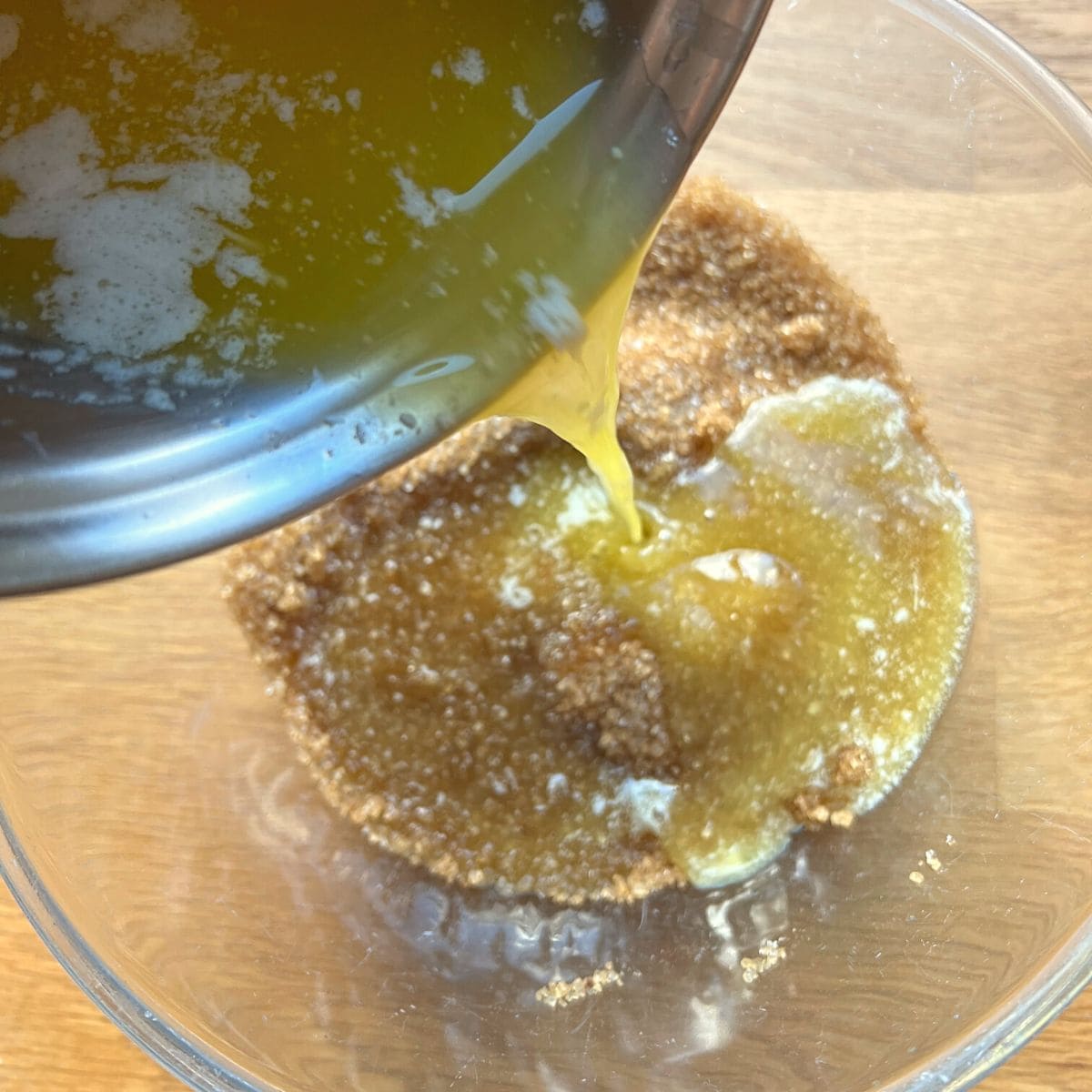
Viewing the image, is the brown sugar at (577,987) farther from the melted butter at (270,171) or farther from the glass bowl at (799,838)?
the melted butter at (270,171)

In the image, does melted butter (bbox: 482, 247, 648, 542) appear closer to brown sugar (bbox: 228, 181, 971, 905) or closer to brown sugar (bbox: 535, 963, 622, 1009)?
brown sugar (bbox: 228, 181, 971, 905)

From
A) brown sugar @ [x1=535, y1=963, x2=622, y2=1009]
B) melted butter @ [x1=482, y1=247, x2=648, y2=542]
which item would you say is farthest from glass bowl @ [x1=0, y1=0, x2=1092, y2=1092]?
melted butter @ [x1=482, y1=247, x2=648, y2=542]

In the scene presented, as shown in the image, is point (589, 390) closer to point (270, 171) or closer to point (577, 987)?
point (270, 171)

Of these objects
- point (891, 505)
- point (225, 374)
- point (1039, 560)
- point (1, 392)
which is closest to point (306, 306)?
point (225, 374)

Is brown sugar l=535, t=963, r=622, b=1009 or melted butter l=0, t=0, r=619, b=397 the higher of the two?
melted butter l=0, t=0, r=619, b=397

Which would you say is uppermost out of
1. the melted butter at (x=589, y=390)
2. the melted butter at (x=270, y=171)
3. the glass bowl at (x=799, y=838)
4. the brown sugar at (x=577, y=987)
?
the melted butter at (x=270, y=171)

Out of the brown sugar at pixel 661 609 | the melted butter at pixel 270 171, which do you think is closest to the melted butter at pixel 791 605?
the brown sugar at pixel 661 609

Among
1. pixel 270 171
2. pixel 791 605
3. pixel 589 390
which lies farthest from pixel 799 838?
pixel 270 171
